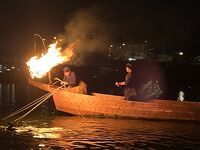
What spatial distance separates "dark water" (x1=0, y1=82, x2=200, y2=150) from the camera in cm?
1590

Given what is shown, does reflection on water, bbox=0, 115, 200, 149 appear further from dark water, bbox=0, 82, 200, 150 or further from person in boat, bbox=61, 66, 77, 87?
person in boat, bbox=61, 66, 77, 87

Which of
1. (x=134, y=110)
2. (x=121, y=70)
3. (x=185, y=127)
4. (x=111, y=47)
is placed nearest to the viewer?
(x=185, y=127)

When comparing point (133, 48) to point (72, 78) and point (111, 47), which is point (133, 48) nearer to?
point (111, 47)

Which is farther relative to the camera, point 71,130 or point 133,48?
point 133,48

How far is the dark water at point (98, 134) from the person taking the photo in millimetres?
15897

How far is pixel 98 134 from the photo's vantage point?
18.2 meters

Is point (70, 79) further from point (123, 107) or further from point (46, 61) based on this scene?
point (123, 107)

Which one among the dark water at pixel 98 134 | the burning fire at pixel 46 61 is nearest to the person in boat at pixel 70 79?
the burning fire at pixel 46 61

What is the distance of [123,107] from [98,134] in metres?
4.38

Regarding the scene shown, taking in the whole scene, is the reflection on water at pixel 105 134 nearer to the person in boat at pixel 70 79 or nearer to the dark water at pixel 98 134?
the dark water at pixel 98 134

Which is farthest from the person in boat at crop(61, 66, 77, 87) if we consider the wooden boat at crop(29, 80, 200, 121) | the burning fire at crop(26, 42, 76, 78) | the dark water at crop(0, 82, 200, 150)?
the dark water at crop(0, 82, 200, 150)

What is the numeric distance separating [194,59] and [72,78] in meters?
86.8

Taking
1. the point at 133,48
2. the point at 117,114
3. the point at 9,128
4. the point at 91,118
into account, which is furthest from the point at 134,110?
the point at 133,48

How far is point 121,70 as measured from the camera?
9988 centimetres
